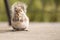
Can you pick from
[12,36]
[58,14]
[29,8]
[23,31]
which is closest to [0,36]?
[12,36]

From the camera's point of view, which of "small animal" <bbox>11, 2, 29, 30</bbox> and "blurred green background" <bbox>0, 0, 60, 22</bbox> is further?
"blurred green background" <bbox>0, 0, 60, 22</bbox>

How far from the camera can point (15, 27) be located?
1202mm

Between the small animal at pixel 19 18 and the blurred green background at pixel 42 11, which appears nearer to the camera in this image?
the small animal at pixel 19 18

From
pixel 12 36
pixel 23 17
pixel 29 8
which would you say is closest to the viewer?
pixel 12 36

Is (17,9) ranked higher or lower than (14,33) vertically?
higher

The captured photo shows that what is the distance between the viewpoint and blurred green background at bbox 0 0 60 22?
1.84 m

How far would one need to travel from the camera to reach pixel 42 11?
1.87 meters

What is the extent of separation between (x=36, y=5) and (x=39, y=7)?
1.3 inches

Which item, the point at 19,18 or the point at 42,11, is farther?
the point at 42,11

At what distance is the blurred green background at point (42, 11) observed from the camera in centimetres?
184

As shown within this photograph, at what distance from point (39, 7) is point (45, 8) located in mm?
58

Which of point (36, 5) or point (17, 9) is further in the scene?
point (36, 5)

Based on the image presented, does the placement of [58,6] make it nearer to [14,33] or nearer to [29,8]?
[29,8]

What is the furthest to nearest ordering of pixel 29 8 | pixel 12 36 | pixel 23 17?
1. pixel 29 8
2. pixel 23 17
3. pixel 12 36
